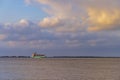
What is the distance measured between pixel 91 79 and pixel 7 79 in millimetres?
12668

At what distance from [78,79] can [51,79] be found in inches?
170

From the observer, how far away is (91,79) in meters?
44.8

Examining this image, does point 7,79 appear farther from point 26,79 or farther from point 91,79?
point 91,79

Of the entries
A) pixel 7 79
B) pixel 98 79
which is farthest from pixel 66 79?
pixel 7 79

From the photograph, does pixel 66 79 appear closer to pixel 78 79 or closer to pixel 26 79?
pixel 78 79

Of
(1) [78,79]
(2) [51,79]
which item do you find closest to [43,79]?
(2) [51,79]

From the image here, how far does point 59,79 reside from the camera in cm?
4541

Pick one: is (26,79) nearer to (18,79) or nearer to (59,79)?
(18,79)

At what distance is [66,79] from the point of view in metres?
44.8

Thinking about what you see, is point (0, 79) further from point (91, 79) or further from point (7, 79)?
point (91, 79)

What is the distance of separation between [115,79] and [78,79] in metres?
5.59

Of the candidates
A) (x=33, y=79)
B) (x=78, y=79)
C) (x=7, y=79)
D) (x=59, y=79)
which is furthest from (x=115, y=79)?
(x=7, y=79)

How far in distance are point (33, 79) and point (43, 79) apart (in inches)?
61.1

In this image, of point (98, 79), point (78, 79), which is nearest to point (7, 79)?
point (78, 79)
